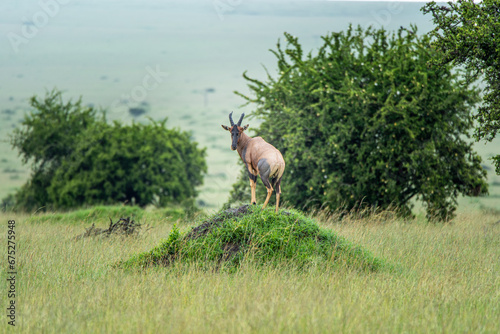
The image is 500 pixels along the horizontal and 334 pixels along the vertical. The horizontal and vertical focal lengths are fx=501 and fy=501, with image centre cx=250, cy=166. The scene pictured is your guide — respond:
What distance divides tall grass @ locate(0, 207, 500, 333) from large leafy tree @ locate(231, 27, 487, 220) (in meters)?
5.88

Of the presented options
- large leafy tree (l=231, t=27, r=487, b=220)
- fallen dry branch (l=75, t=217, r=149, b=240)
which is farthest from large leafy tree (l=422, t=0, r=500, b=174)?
fallen dry branch (l=75, t=217, r=149, b=240)

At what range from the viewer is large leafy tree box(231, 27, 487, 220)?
17266 mm

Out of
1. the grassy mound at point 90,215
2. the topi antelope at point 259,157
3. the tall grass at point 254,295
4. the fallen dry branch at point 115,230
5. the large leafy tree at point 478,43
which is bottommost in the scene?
the grassy mound at point 90,215

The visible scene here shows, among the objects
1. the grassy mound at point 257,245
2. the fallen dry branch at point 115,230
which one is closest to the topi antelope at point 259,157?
the grassy mound at point 257,245

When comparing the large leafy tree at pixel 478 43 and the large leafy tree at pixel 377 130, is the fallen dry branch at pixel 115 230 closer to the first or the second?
the large leafy tree at pixel 377 130

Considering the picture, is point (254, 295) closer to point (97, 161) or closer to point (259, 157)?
point (259, 157)

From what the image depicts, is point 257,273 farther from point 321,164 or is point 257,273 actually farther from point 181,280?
point 321,164

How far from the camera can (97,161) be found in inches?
1095

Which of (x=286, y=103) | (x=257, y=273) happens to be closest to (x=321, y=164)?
(x=286, y=103)

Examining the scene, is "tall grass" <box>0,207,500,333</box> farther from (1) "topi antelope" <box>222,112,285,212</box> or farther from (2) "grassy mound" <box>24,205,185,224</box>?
(2) "grassy mound" <box>24,205,185,224</box>

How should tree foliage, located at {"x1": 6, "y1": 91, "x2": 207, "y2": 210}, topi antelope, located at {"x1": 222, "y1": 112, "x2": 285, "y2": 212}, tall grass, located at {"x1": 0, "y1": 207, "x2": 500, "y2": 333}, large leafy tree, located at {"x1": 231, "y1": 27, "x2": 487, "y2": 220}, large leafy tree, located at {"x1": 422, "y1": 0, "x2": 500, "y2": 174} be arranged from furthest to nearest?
1. tree foliage, located at {"x1": 6, "y1": 91, "x2": 207, "y2": 210}
2. large leafy tree, located at {"x1": 231, "y1": 27, "x2": 487, "y2": 220}
3. large leafy tree, located at {"x1": 422, "y1": 0, "x2": 500, "y2": 174}
4. topi antelope, located at {"x1": 222, "y1": 112, "x2": 285, "y2": 212}
5. tall grass, located at {"x1": 0, "y1": 207, "x2": 500, "y2": 333}

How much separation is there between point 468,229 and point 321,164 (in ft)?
17.3

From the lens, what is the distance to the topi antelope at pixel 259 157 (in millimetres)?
9000

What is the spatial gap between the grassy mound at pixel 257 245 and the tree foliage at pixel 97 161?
18.4 m
